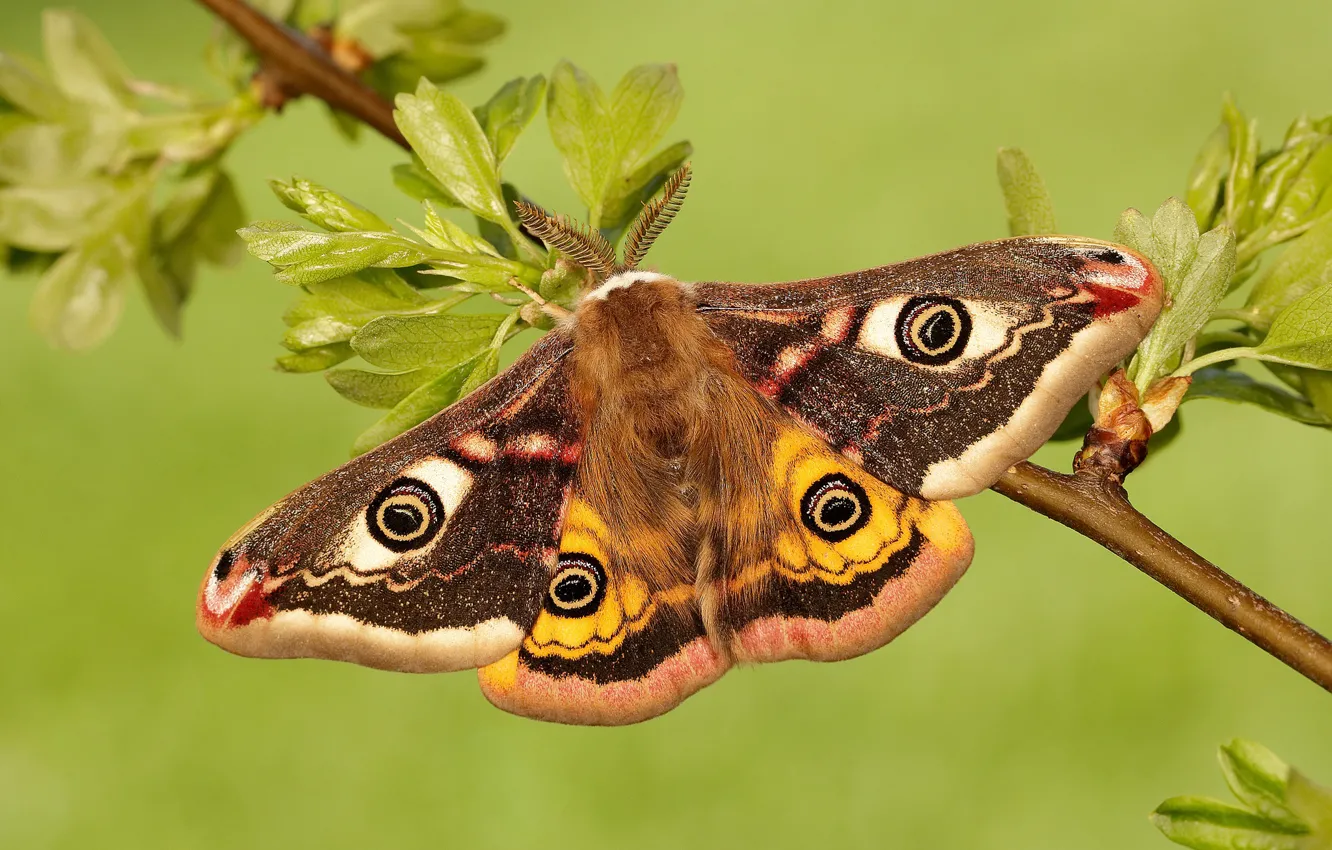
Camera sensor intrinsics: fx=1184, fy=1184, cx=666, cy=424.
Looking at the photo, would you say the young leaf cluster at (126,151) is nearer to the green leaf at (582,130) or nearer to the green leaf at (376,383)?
the green leaf at (582,130)

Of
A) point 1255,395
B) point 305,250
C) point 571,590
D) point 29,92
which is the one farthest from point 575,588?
point 29,92

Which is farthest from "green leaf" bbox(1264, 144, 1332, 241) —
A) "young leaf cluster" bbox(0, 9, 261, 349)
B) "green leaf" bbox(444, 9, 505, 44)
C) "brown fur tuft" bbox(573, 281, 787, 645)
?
"young leaf cluster" bbox(0, 9, 261, 349)

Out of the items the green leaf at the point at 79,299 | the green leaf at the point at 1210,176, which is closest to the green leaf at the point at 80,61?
the green leaf at the point at 79,299

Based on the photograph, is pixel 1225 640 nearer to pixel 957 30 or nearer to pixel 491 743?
pixel 491 743

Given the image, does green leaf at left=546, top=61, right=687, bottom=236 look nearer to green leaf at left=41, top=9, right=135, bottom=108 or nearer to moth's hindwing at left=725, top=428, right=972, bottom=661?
moth's hindwing at left=725, top=428, right=972, bottom=661

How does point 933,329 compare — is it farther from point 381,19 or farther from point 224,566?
point 381,19

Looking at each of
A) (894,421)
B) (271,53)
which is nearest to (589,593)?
(894,421)
